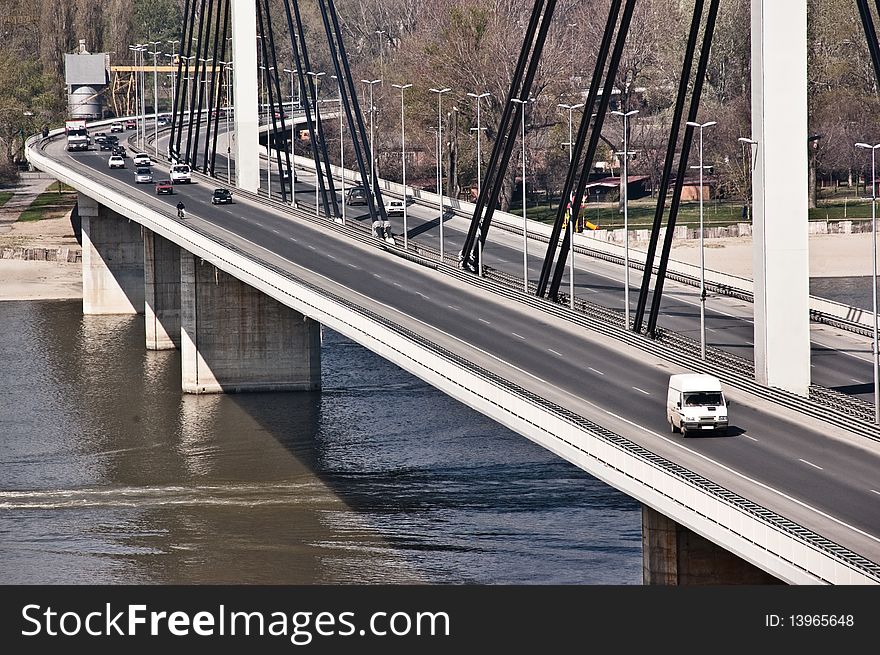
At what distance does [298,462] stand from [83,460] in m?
8.20

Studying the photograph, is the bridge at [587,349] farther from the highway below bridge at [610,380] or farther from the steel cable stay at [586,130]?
the steel cable stay at [586,130]

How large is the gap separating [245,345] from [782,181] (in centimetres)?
3689

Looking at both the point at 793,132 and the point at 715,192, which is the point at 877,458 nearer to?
the point at 793,132

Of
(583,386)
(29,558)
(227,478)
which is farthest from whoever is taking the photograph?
(227,478)

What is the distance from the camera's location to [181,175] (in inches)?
3976

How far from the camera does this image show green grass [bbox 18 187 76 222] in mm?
134625

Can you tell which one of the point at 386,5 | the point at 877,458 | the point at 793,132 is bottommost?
the point at 877,458

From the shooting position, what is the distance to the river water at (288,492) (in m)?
45.3

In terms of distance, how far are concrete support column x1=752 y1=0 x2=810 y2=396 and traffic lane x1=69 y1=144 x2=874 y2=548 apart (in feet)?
12.2

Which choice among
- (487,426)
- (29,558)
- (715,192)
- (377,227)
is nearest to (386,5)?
(715,192)

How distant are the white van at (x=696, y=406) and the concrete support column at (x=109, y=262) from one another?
70.7 metres

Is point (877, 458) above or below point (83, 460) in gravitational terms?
above

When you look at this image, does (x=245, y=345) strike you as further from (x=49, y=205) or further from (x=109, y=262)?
(x=49, y=205)

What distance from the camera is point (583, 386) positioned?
139ft
